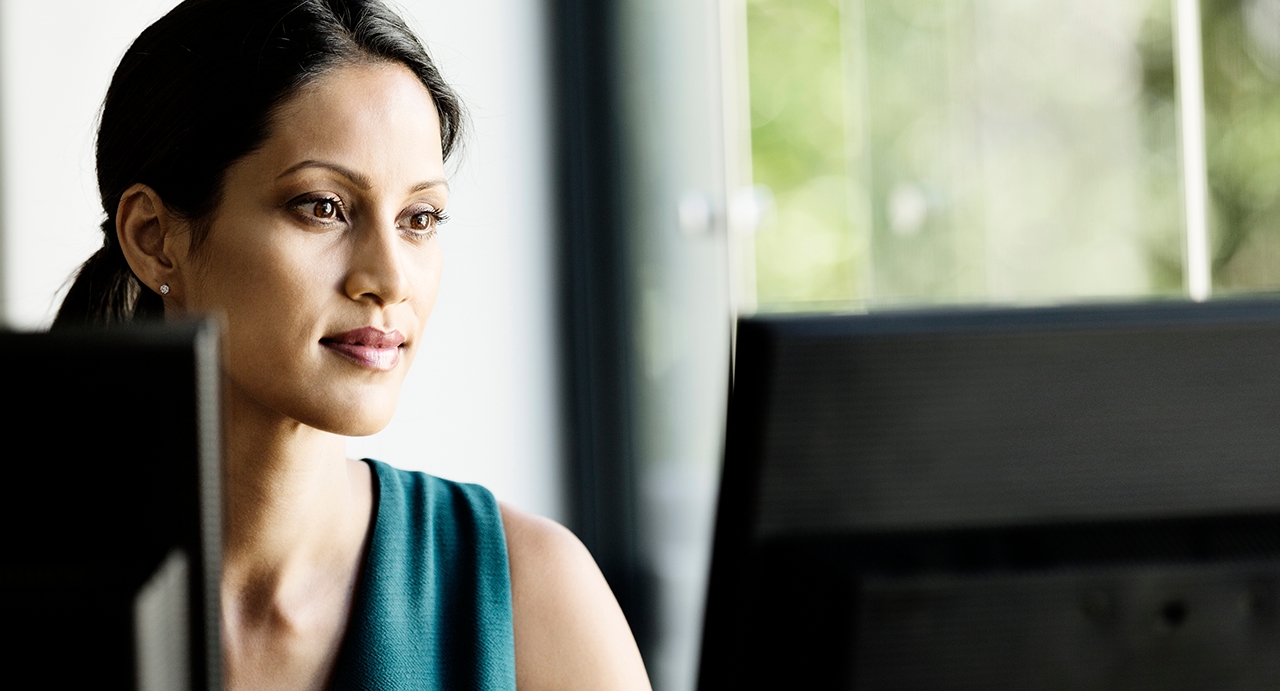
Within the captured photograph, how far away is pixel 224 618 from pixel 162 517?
75cm

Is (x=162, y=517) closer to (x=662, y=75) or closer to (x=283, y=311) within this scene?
(x=283, y=311)

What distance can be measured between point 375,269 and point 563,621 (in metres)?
0.38

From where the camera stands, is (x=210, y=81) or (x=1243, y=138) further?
(x=1243, y=138)

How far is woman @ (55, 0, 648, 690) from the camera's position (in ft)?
3.68

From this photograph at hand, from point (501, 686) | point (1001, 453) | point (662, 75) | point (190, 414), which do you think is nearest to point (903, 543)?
point (1001, 453)

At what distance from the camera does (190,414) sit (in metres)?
0.44

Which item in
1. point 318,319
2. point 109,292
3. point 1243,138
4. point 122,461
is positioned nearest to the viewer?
point 122,461

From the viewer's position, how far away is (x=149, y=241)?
3.96 ft

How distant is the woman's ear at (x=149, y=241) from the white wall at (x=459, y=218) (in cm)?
67

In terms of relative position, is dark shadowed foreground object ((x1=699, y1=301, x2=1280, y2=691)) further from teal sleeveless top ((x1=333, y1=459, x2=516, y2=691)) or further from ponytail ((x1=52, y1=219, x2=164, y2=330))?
ponytail ((x1=52, y1=219, x2=164, y2=330))

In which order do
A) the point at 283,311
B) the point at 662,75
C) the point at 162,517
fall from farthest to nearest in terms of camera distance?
the point at 662,75 → the point at 283,311 → the point at 162,517

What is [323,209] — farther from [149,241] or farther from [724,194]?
[724,194]

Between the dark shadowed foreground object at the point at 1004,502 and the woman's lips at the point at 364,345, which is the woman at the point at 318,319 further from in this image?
the dark shadowed foreground object at the point at 1004,502

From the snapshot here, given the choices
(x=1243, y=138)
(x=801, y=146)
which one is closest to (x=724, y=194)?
(x=801, y=146)
